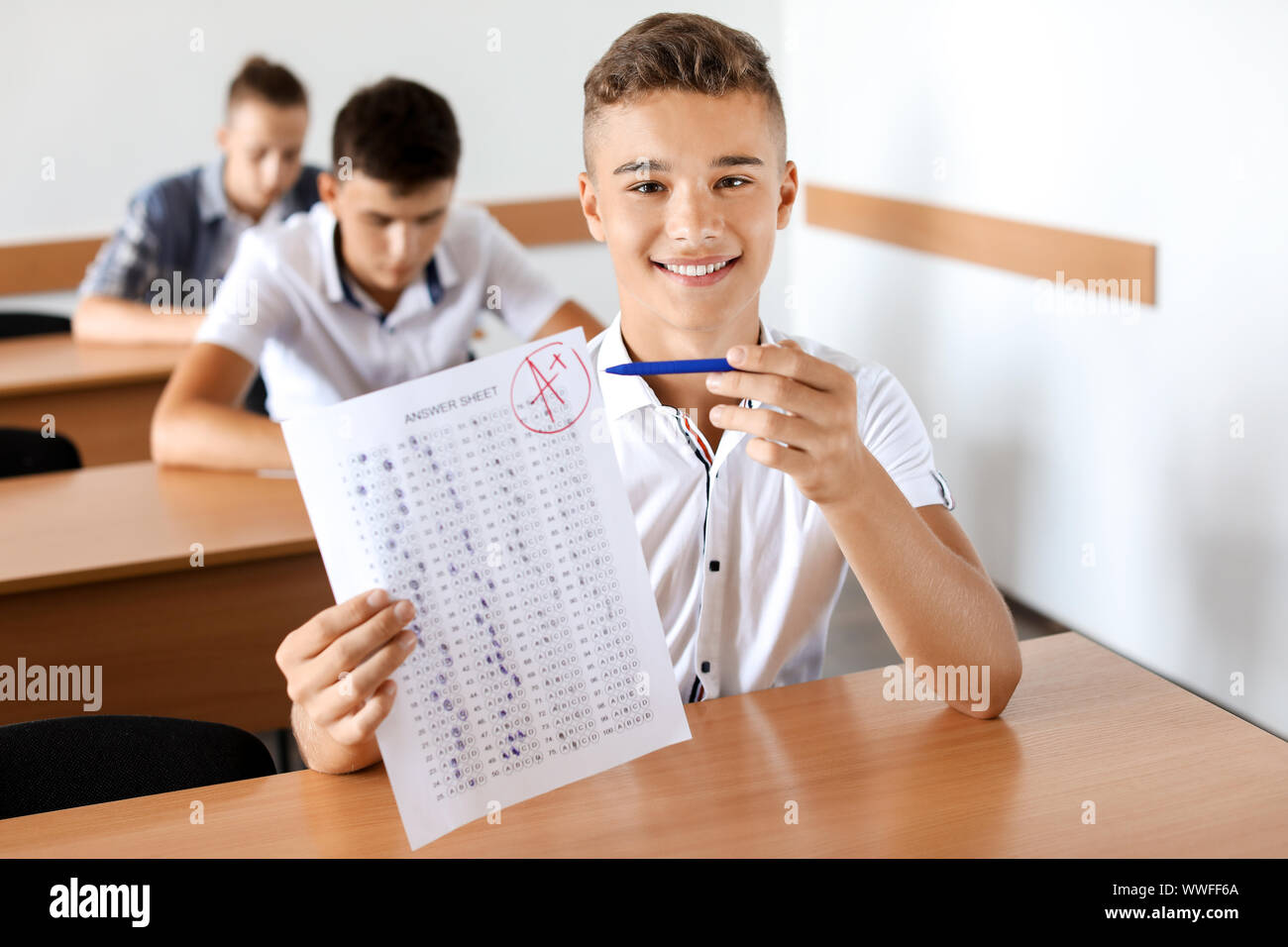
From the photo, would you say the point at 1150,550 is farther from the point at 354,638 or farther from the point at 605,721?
the point at 354,638

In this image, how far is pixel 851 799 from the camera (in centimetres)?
103

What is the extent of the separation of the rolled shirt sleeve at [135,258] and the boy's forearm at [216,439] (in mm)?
1425

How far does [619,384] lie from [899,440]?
315 millimetres

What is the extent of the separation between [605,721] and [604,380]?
520 mm

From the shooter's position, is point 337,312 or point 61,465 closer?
point 61,465

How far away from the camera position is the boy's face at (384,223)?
2.28 metres

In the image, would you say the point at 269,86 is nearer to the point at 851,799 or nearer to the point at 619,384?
the point at 619,384

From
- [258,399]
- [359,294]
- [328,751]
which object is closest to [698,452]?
[328,751]

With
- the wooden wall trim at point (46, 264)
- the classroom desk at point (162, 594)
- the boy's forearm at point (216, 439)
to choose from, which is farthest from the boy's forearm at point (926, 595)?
the wooden wall trim at point (46, 264)

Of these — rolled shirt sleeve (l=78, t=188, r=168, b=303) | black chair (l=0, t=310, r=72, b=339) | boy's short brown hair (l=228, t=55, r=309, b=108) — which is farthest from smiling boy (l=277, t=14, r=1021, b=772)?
black chair (l=0, t=310, r=72, b=339)

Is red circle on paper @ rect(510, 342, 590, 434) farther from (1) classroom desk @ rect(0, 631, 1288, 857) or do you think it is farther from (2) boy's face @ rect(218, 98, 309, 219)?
(2) boy's face @ rect(218, 98, 309, 219)

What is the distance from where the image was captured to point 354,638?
3.13 feet

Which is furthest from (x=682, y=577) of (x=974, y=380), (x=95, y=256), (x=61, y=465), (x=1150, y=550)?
(x=95, y=256)

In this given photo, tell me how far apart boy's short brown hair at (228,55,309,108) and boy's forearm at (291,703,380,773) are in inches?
105
